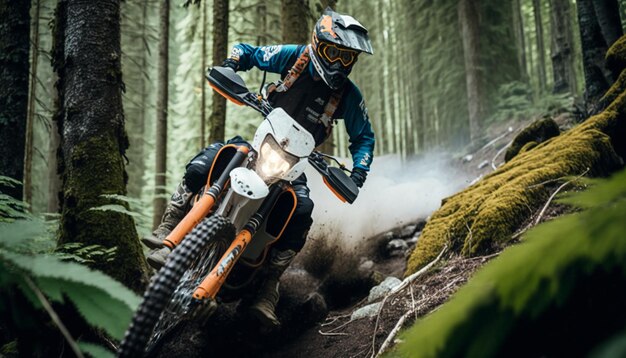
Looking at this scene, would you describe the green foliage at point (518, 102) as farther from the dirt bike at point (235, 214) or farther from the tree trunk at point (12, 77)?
the tree trunk at point (12, 77)

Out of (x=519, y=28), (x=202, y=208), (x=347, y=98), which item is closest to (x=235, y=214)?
(x=202, y=208)

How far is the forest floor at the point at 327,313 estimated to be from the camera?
3303 mm

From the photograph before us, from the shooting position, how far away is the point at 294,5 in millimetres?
8469

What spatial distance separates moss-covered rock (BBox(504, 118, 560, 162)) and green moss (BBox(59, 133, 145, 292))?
581 cm

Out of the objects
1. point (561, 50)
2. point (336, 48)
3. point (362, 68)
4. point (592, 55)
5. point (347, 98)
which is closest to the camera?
point (336, 48)

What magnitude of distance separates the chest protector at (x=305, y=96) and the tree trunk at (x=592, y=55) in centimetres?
478

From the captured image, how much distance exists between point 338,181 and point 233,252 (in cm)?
109

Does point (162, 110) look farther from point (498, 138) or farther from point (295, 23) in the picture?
point (498, 138)

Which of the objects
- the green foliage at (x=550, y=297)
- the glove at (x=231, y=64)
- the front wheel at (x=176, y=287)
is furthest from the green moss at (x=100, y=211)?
the green foliage at (x=550, y=297)

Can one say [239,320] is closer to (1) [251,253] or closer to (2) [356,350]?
(1) [251,253]

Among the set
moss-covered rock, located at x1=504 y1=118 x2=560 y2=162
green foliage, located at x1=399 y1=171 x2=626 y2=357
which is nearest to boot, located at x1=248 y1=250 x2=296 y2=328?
green foliage, located at x1=399 y1=171 x2=626 y2=357

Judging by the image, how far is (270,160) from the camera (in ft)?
10.6

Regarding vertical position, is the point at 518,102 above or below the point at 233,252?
above

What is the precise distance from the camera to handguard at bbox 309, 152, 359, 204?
338 centimetres
